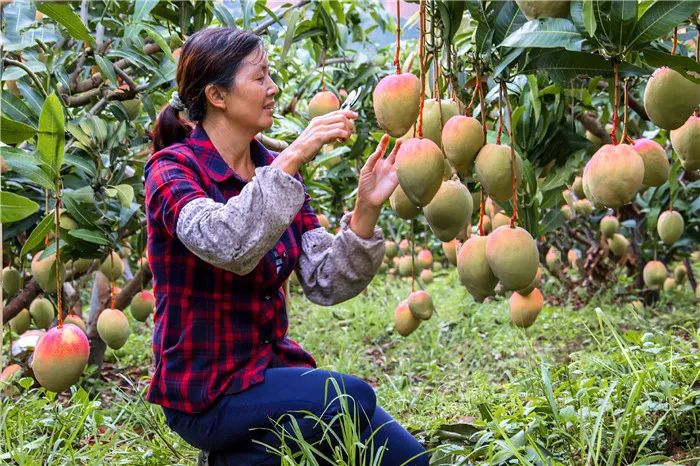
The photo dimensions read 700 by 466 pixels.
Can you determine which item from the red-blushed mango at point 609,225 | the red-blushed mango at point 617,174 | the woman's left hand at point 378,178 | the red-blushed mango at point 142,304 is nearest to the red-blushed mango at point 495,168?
the red-blushed mango at point 617,174

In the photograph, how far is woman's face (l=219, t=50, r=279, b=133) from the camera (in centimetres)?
150

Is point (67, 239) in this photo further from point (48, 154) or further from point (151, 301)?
point (151, 301)

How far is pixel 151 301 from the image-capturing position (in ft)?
8.27

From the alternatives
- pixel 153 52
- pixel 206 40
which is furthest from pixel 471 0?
pixel 153 52

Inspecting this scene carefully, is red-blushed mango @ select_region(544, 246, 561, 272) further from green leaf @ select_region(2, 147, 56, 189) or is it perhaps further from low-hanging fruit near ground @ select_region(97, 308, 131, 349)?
green leaf @ select_region(2, 147, 56, 189)

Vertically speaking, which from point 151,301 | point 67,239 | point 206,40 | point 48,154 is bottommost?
point 151,301

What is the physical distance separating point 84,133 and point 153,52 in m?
0.39

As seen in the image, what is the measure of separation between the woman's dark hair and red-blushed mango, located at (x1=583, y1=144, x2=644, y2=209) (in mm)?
707

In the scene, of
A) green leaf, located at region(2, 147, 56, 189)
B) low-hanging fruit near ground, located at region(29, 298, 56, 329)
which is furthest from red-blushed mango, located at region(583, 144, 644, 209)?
low-hanging fruit near ground, located at region(29, 298, 56, 329)

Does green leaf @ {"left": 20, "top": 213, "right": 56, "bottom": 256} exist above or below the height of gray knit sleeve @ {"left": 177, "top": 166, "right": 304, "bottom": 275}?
below

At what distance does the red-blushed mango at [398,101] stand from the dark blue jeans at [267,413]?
1.75 feet

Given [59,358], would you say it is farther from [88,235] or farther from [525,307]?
[525,307]

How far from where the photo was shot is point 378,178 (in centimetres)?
153

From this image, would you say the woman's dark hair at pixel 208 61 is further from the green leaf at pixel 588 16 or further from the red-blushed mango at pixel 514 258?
the green leaf at pixel 588 16
